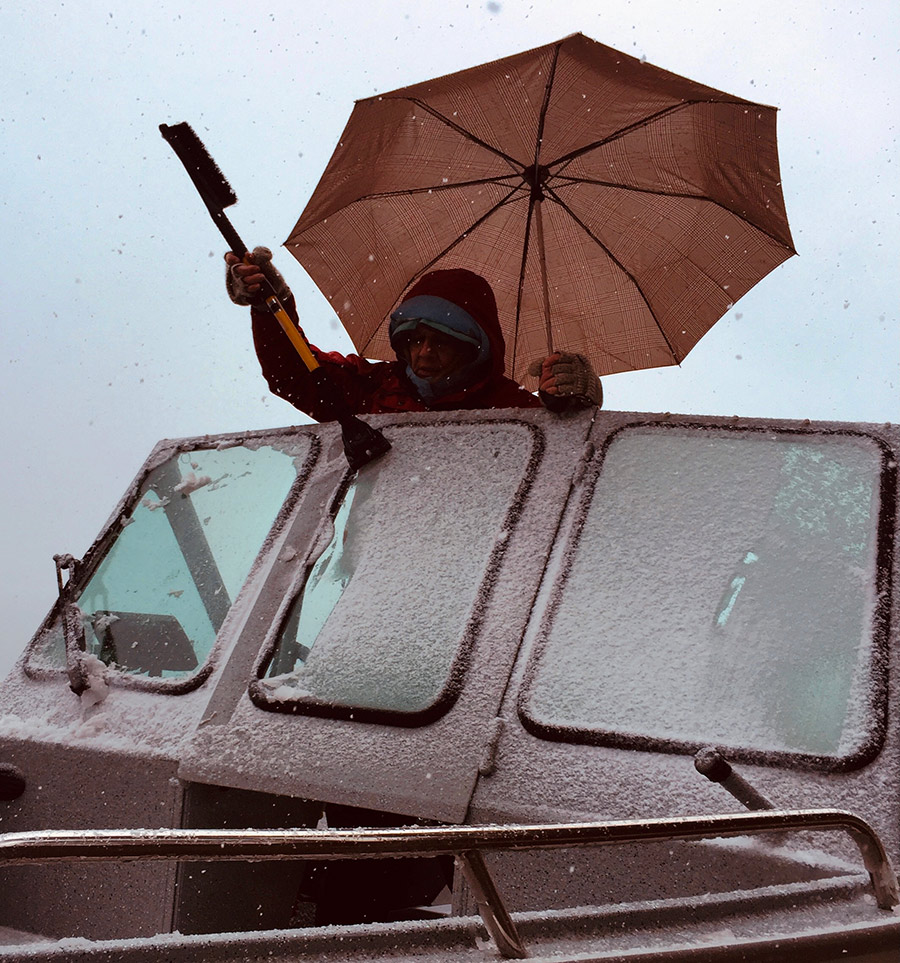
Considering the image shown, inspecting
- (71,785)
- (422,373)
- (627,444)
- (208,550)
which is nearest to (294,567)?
(208,550)

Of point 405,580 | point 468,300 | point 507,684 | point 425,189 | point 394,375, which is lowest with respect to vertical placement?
point 507,684

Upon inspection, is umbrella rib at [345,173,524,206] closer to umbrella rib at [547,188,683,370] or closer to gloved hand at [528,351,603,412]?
umbrella rib at [547,188,683,370]

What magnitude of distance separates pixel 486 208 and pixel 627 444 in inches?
62.4

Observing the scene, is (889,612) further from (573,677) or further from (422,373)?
(422,373)

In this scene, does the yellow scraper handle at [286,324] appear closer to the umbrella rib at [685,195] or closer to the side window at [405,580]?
the side window at [405,580]

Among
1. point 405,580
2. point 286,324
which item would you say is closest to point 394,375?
point 286,324

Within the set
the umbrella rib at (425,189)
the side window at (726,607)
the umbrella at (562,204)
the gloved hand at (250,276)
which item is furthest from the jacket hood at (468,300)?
the side window at (726,607)

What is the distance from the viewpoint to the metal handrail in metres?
0.84

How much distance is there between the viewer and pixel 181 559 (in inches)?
101

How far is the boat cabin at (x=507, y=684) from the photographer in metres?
1.58

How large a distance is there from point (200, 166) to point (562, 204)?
1284 mm

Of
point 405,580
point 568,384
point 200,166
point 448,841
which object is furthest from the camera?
point 200,166

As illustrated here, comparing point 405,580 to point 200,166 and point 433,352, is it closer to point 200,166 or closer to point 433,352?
point 433,352

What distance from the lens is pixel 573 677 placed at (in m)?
1.90
